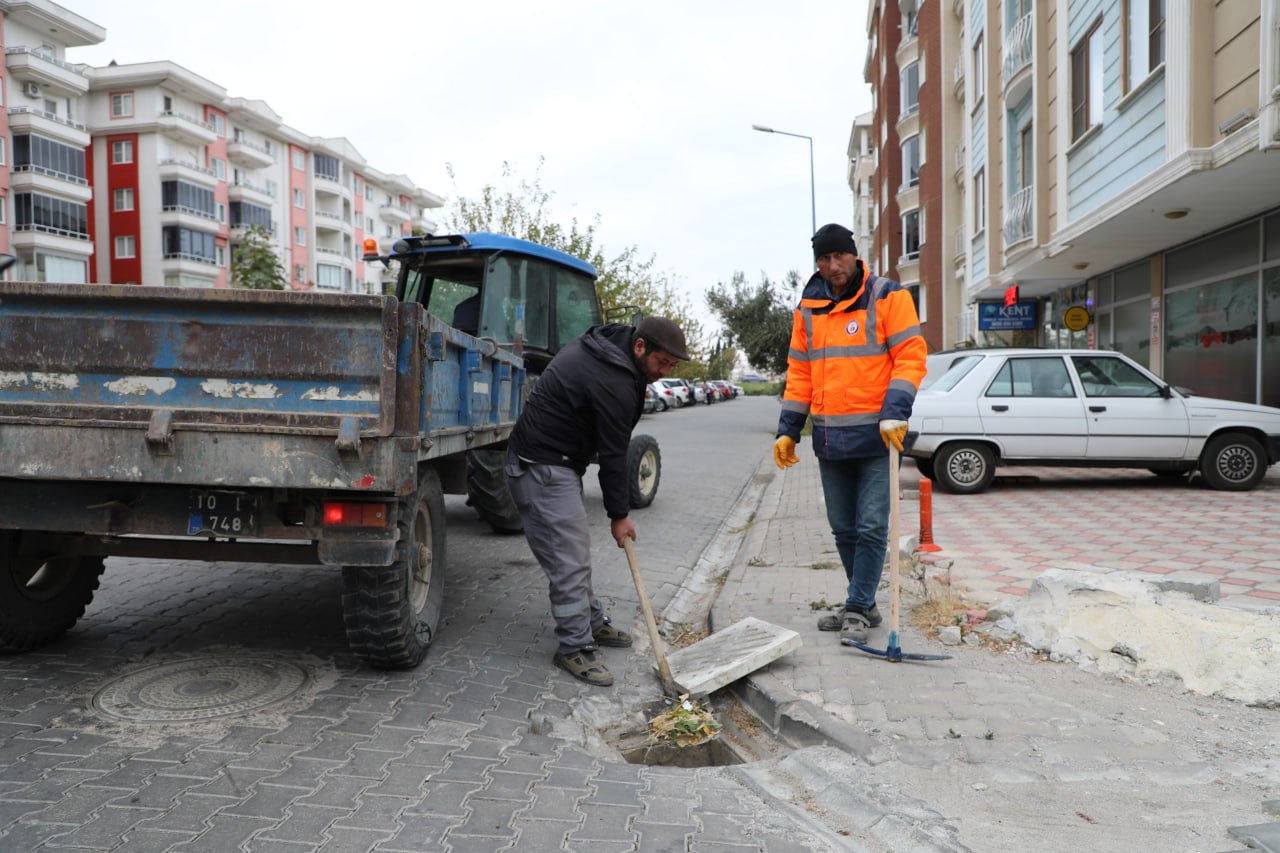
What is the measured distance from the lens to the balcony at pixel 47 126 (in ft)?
133

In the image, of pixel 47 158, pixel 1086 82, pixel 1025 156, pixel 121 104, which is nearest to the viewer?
pixel 1086 82

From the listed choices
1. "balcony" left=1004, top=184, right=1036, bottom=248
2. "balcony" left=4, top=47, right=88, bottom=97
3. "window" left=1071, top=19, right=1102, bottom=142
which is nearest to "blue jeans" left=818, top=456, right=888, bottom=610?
"window" left=1071, top=19, right=1102, bottom=142

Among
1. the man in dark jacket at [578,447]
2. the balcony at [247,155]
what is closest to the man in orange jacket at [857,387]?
the man in dark jacket at [578,447]

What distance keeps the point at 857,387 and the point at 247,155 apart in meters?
57.9

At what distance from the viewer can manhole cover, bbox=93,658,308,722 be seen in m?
3.81

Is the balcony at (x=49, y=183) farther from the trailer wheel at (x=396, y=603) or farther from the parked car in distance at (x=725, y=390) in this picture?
the trailer wheel at (x=396, y=603)

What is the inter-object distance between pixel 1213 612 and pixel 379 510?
12.8ft

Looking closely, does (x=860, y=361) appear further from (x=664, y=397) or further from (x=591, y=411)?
(x=664, y=397)

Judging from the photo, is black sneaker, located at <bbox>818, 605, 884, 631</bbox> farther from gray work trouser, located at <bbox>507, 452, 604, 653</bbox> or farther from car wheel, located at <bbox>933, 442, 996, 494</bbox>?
car wheel, located at <bbox>933, 442, 996, 494</bbox>

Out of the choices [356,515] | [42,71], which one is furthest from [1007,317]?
→ [42,71]

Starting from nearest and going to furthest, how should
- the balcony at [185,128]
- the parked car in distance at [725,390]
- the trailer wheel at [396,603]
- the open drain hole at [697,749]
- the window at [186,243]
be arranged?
1. the open drain hole at [697,749]
2. the trailer wheel at [396,603]
3. the balcony at [185,128]
4. the window at [186,243]
5. the parked car in distance at [725,390]

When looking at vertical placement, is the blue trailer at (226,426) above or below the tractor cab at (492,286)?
below

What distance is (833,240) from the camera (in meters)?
4.66

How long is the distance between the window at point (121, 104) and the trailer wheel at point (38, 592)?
52474 millimetres
